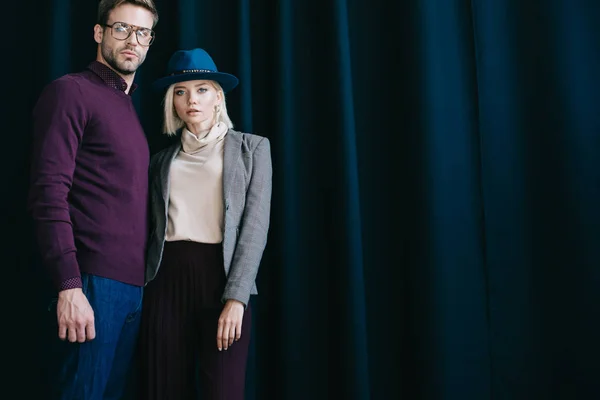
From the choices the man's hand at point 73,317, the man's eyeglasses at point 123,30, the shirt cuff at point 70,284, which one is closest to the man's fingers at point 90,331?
the man's hand at point 73,317

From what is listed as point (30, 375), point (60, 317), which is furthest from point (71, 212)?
point (30, 375)

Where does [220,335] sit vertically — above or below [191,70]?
below

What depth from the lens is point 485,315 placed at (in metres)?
1.76

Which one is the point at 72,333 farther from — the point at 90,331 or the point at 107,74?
the point at 107,74

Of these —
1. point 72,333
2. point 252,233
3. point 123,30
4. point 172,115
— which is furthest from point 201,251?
point 123,30

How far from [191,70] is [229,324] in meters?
0.81

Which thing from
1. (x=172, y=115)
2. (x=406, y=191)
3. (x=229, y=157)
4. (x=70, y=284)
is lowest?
(x=70, y=284)

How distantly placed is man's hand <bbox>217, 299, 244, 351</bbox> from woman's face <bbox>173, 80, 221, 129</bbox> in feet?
1.98

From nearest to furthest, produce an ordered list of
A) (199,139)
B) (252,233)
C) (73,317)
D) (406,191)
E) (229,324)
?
(73,317) < (229,324) < (252,233) < (199,139) < (406,191)

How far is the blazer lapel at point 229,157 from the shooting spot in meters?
1.47

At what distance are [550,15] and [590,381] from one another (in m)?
1.32

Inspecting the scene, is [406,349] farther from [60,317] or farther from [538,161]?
[60,317]

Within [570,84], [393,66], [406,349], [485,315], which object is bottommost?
[406,349]

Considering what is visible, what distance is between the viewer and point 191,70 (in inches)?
62.6
